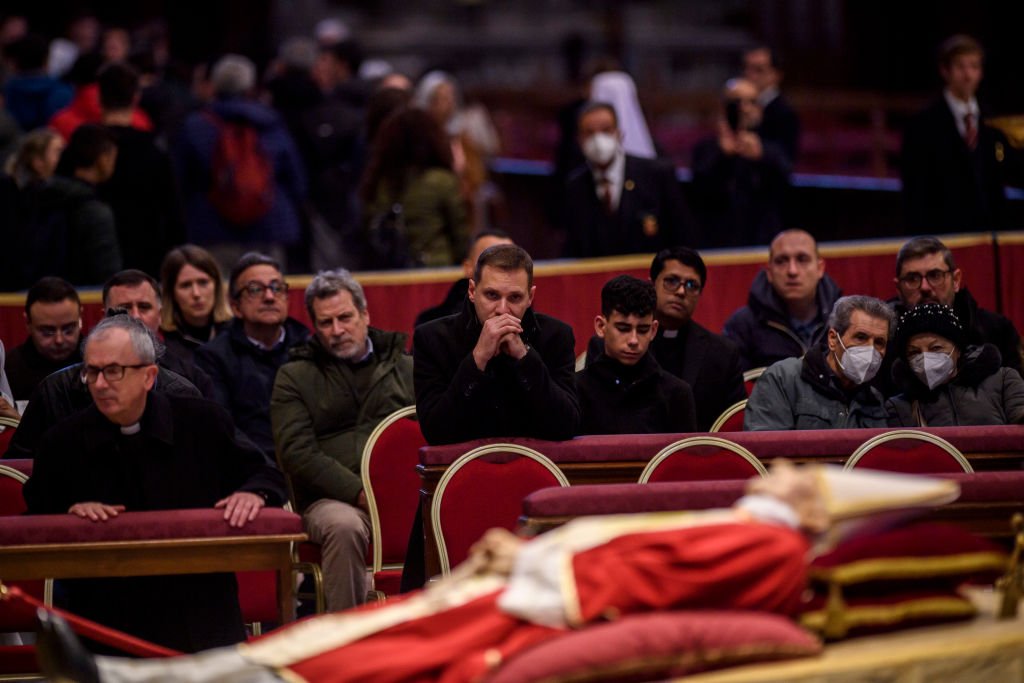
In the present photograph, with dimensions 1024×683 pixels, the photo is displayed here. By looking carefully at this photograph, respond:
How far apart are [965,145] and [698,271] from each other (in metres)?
3.03

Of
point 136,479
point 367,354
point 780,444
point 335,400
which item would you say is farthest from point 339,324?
point 780,444

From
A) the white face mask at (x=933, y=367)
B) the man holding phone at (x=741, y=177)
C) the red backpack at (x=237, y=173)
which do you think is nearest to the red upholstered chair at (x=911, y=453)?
the white face mask at (x=933, y=367)

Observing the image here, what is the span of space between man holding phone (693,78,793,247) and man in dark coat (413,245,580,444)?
4.09 m

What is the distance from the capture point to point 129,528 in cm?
425

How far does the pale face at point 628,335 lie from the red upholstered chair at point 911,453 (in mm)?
930

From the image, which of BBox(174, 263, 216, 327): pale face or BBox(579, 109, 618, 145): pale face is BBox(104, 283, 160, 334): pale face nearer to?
BBox(174, 263, 216, 327): pale face

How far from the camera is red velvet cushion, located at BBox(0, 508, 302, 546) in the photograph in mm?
4234

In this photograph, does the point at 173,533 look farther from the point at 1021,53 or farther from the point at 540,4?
the point at 540,4

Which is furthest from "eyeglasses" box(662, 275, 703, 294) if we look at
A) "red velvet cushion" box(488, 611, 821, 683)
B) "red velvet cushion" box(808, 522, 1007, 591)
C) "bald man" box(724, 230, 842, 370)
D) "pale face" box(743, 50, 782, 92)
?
"pale face" box(743, 50, 782, 92)

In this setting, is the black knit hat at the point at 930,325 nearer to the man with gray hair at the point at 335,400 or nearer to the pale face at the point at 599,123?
the man with gray hair at the point at 335,400

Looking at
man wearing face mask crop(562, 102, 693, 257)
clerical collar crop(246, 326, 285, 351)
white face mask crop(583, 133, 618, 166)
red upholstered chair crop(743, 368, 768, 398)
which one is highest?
white face mask crop(583, 133, 618, 166)

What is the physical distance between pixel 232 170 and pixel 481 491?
4.86 meters

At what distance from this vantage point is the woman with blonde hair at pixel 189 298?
6672mm

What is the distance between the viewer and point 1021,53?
49.5ft
